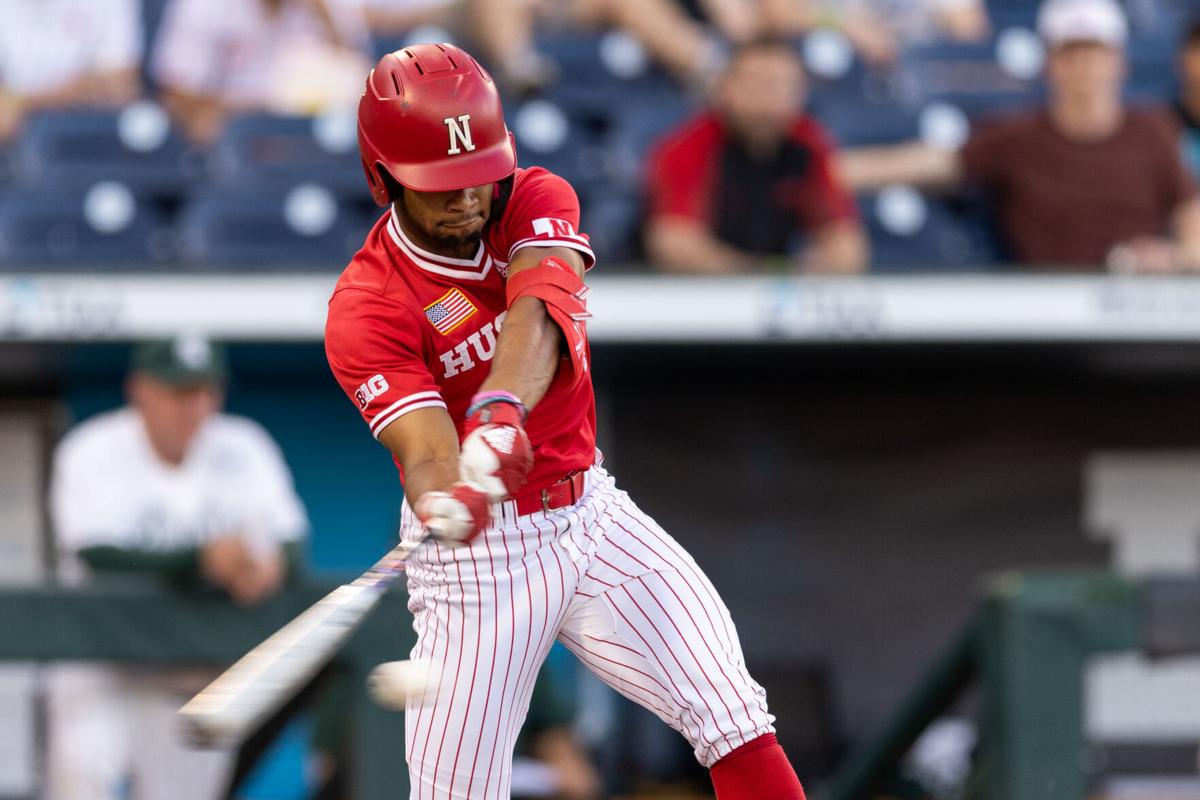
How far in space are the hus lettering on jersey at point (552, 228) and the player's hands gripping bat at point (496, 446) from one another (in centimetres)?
33

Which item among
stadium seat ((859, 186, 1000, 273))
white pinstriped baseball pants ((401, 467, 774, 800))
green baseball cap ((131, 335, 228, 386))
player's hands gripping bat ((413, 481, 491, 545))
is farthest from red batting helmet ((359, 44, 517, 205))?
stadium seat ((859, 186, 1000, 273))

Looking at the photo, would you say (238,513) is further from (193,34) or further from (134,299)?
(193,34)

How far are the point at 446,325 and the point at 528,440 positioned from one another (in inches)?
10.0

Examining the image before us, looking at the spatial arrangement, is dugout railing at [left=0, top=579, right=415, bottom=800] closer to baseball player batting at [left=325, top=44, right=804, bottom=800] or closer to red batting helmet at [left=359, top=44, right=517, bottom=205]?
baseball player batting at [left=325, top=44, right=804, bottom=800]

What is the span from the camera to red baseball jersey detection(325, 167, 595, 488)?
2.58 meters

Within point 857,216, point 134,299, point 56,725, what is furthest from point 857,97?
point 56,725

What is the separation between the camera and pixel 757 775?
105 inches

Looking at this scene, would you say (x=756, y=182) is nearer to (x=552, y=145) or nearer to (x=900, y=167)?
(x=900, y=167)

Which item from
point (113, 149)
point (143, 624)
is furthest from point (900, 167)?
point (143, 624)

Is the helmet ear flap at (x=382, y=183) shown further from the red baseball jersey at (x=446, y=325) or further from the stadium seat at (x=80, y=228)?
the stadium seat at (x=80, y=228)

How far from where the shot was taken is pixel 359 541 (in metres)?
5.86

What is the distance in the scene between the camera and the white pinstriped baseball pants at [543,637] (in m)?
2.70

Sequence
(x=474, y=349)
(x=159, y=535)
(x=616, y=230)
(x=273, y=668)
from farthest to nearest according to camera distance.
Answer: (x=616, y=230) → (x=159, y=535) → (x=474, y=349) → (x=273, y=668)

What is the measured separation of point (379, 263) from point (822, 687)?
3.31 metres
